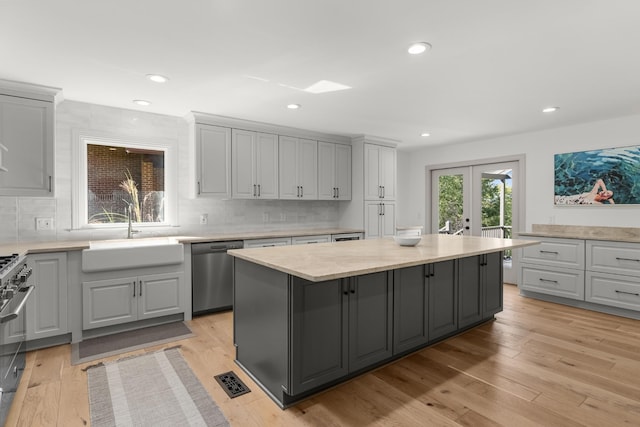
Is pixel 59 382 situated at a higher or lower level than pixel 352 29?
lower

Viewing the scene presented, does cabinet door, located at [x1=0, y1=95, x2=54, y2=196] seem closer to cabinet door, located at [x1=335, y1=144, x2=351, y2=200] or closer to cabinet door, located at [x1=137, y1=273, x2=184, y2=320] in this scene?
cabinet door, located at [x1=137, y1=273, x2=184, y2=320]

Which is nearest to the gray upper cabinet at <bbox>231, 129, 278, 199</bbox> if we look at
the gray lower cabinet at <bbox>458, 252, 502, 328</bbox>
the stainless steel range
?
the stainless steel range

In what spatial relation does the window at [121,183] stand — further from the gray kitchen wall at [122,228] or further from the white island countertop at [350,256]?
the white island countertop at [350,256]

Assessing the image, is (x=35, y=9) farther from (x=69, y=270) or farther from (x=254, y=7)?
(x=69, y=270)

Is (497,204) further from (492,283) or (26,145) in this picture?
(26,145)

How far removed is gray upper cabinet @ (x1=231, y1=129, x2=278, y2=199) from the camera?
435 centimetres

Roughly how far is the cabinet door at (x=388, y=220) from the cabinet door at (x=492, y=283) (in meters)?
2.10

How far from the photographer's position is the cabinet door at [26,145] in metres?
2.94

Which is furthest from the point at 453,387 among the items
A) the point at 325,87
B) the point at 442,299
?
the point at 325,87

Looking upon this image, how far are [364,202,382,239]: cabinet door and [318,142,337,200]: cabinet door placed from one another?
1.91 ft

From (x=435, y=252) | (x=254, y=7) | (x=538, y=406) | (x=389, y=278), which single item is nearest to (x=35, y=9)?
(x=254, y=7)

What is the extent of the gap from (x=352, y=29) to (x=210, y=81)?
57.4 inches

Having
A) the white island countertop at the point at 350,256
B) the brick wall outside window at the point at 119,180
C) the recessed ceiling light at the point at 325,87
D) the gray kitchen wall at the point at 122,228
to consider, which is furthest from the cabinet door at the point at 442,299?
the brick wall outside window at the point at 119,180

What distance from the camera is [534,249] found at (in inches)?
180
